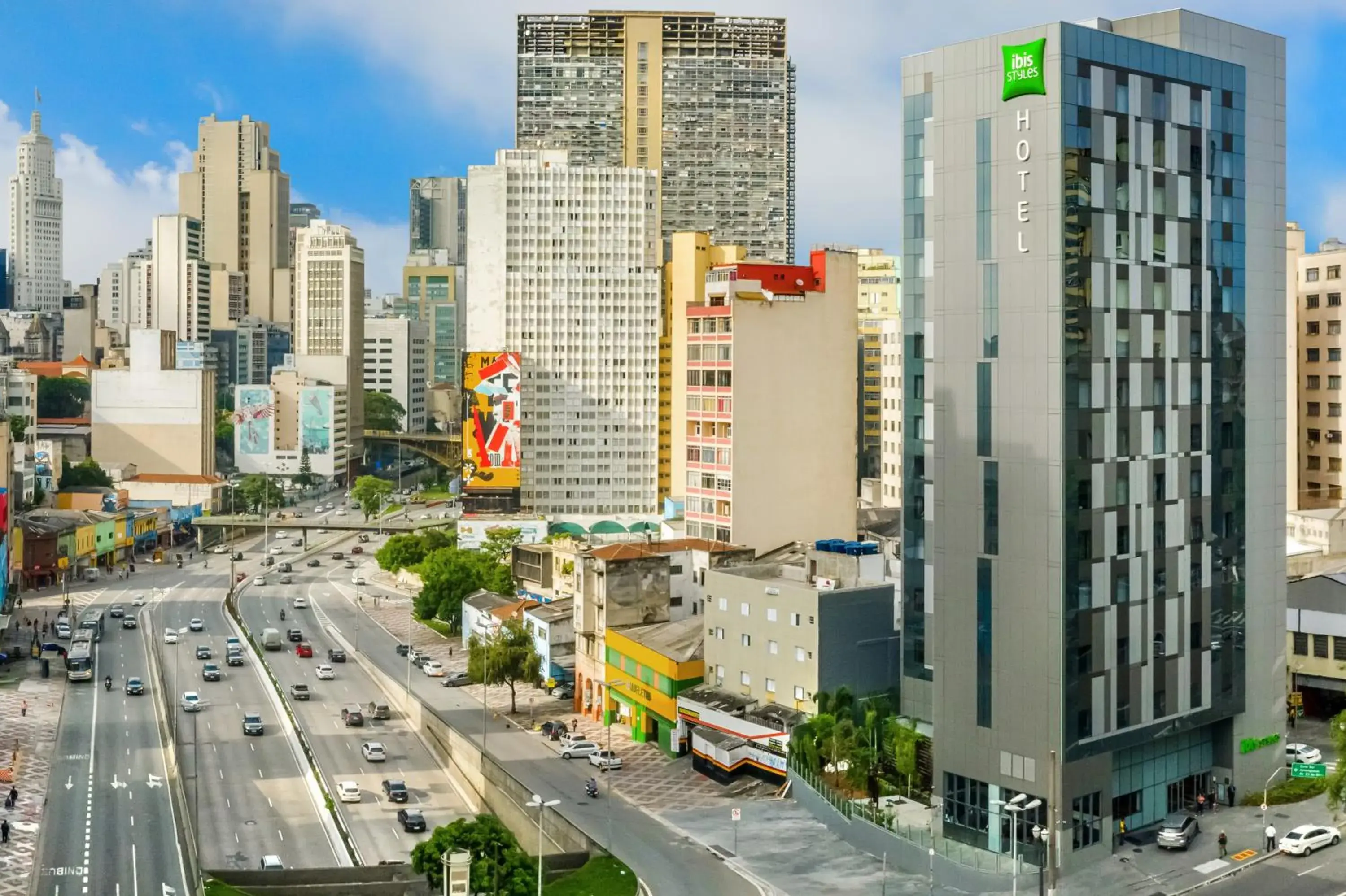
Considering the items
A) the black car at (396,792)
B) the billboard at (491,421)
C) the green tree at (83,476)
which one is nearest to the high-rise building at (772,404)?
the billboard at (491,421)

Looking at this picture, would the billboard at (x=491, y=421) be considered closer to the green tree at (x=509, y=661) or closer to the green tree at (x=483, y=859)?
the green tree at (x=509, y=661)

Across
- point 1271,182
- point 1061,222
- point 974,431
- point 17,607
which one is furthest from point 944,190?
point 17,607

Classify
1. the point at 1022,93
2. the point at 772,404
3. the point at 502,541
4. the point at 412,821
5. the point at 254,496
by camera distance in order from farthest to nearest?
the point at 254,496 → the point at 502,541 → the point at 772,404 → the point at 412,821 → the point at 1022,93

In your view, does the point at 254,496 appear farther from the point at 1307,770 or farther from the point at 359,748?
the point at 1307,770

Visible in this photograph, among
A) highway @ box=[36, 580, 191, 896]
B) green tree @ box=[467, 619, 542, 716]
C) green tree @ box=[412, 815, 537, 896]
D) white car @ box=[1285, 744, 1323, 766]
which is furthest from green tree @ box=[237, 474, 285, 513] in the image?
white car @ box=[1285, 744, 1323, 766]

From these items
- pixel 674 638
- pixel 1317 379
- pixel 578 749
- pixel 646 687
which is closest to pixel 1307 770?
pixel 674 638

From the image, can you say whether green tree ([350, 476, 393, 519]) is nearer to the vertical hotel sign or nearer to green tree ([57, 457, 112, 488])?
green tree ([57, 457, 112, 488])

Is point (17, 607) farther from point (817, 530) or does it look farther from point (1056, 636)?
point (1056, 636)

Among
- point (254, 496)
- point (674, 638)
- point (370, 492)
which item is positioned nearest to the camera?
point (674, 638)
